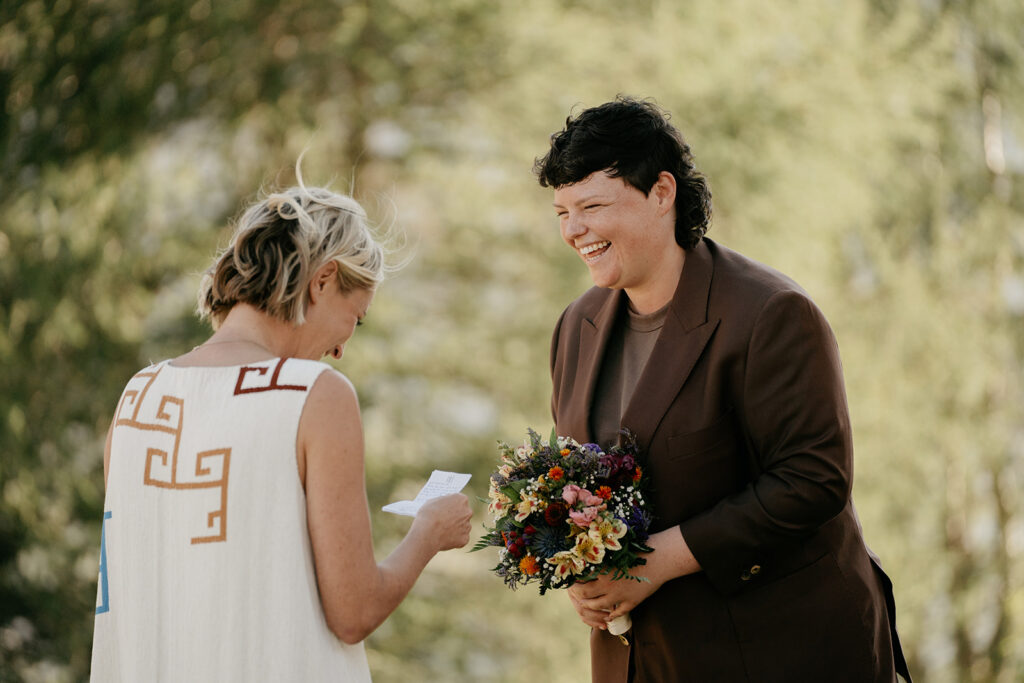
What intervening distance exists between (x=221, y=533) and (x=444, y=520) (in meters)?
0.51

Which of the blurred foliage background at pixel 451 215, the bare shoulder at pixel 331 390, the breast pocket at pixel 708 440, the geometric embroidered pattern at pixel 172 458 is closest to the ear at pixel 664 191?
the breast pocket at pixel 708 440

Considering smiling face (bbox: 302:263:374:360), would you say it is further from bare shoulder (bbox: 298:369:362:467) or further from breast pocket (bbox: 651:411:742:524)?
breast pocket (bbox: 651:411:742:524)

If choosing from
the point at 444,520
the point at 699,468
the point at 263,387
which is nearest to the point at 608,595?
the point at 699,468

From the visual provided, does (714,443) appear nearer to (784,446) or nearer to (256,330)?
(784,446)

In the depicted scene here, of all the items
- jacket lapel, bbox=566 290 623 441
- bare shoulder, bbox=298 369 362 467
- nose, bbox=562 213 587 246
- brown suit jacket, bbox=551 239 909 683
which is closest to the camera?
bare shoulder, bbox=298 369 362 467

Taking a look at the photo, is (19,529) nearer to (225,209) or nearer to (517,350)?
(225,209)

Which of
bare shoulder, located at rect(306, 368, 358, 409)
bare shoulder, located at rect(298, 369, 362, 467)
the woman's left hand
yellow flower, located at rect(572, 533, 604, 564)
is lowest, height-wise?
the woman's left hand

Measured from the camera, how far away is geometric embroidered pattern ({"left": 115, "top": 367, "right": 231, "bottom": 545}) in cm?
210

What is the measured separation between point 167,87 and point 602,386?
3432mm

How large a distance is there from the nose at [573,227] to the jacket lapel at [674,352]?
0.29 metres

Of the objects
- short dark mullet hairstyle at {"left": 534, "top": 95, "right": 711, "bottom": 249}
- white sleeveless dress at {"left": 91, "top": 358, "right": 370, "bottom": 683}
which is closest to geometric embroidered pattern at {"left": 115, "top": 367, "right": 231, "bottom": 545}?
white sleeveless dress at {"left": 91, "top": 358, "right": 370, "bottom": 683}

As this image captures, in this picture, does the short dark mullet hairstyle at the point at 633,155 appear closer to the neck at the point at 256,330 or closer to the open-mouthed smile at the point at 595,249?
the open-mouthed smile at the point at 595,249

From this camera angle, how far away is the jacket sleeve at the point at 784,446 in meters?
2.44

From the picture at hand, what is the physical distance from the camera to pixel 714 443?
8.32 ft
